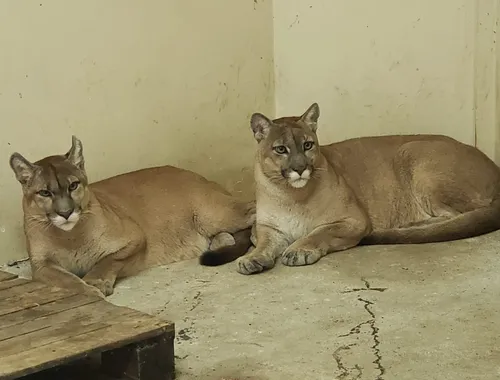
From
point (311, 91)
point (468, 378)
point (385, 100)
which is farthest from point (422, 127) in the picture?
point (468, 378)

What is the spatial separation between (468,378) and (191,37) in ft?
9.77

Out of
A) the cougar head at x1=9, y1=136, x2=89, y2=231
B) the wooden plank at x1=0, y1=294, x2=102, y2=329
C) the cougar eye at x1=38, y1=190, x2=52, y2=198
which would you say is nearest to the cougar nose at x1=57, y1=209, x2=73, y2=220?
the cougar head at x1=9, y1=136, x2=89, y2=231

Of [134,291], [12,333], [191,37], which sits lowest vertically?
[134,291]

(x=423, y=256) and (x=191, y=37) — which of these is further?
(x=191, y=37)

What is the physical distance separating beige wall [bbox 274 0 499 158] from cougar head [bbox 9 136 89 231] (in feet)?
6.50

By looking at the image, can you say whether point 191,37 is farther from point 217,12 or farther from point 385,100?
point 385,100

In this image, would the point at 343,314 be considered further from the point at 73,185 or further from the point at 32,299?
the point at 73,185

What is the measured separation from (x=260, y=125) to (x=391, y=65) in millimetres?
1126

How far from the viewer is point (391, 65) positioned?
5238 millimetres

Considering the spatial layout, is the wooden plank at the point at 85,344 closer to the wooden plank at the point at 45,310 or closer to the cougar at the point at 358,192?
the wooden plank at the point at 45,310

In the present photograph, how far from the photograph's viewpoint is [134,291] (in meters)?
4.00

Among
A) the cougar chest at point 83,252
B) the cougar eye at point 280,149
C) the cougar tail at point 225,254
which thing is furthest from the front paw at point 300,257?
the cougar chest at point 83,252

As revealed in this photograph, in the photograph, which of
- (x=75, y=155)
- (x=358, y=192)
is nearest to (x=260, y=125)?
(x=358, y=192)

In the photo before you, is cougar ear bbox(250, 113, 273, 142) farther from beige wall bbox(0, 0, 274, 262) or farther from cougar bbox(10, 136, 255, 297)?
beige wall bbox(0, 0, 274, 262)
